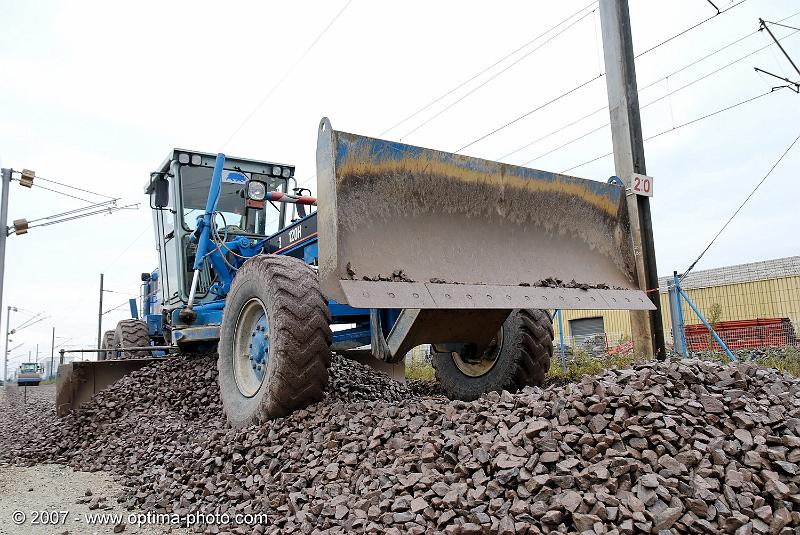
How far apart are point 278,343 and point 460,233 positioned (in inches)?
57.7

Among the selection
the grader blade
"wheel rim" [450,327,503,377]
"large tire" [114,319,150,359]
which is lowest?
"wheel rim" [450,327,503,377]

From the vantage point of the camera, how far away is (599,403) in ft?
8.51

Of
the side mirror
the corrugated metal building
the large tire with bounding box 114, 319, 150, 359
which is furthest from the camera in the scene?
the corrugated metal building

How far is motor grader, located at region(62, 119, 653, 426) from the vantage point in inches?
143

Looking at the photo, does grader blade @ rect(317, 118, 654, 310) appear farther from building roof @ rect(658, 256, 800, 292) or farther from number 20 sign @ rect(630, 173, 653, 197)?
building roof @ rect(658, 256, 800, 292)

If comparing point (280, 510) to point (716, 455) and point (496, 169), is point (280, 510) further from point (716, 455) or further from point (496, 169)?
point (496, 169)

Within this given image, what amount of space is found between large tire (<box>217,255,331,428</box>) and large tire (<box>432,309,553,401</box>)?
1.68 m

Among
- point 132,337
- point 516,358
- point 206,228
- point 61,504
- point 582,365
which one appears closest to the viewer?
point 61,504

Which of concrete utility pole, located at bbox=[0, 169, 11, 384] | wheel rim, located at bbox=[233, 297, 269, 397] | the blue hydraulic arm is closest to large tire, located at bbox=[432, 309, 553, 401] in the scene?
wheel rim, located at bbox=[233, 297, 269, 397]

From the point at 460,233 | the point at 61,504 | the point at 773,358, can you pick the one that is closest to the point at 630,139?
the point at 773,358

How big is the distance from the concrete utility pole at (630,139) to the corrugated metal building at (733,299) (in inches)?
152

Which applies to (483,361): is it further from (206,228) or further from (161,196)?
(161,196)

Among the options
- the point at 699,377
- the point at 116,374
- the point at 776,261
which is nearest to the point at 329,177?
the point at 699,377

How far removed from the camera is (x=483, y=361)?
5.14 meters
